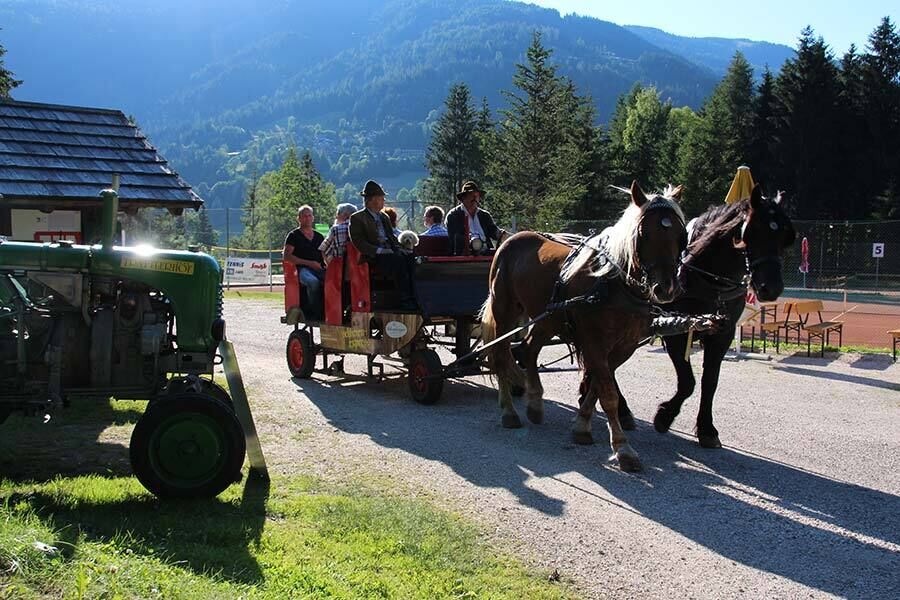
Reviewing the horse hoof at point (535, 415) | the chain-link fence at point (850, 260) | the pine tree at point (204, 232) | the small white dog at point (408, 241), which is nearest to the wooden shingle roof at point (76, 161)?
the small white dog at point (408, 241)

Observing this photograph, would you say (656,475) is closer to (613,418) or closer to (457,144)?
(613,418)

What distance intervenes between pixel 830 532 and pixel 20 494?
5.32 meters

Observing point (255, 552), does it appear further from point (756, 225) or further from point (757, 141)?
point (757, 141)

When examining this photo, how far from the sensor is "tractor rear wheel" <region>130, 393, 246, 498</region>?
18.0 ft

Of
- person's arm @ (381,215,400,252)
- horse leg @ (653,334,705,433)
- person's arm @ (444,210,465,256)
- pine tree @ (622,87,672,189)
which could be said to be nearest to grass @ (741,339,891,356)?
person's arm @ (444,210,465,256)

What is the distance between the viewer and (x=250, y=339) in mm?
15258

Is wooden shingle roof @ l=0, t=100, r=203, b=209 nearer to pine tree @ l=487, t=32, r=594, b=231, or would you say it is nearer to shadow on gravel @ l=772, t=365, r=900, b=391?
shadow on gravel @ l=772, t=365, r=900, b=391

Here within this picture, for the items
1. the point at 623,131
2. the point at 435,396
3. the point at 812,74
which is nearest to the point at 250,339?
the point at 435,396

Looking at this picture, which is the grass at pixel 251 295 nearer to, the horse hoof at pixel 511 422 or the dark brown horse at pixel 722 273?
the horse hoof at pixel 511 422

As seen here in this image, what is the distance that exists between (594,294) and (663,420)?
1.84 meters

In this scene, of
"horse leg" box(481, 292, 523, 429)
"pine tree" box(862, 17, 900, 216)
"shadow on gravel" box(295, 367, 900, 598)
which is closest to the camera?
"shadow on gravel" box(295, 367, 900, 598)

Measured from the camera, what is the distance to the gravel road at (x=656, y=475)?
4801mm

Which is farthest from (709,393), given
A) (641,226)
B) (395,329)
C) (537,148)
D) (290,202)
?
(290,202)

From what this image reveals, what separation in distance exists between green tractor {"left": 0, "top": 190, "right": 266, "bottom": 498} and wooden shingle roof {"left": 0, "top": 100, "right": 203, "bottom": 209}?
16.5 feet
